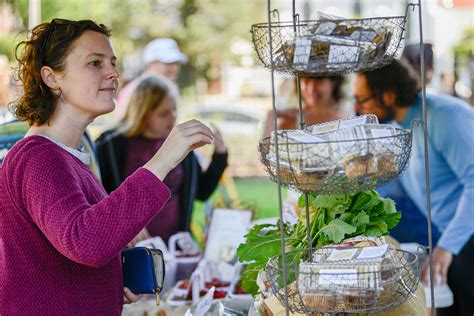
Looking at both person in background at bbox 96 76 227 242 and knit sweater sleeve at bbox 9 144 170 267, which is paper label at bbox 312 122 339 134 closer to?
knit sweater sleeve at bbox 9 144 170 267

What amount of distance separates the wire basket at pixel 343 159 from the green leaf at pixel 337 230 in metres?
0.32

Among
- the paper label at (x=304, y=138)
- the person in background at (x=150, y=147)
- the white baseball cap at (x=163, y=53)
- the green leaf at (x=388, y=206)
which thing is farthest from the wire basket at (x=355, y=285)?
the white baseball cap at (x=163, y=53)

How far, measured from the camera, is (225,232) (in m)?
4.05

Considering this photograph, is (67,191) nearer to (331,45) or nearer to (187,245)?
(331,45)

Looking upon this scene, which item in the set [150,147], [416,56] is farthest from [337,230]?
[150,147]

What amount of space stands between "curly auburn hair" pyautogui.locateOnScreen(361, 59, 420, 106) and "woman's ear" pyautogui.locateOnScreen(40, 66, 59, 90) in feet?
6.13

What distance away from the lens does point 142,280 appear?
2346 millimetres

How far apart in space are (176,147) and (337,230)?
1.52 ft

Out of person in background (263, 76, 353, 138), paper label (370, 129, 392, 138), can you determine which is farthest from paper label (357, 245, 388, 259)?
person in background (263, 76, 353, 138)

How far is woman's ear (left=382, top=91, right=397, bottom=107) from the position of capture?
368cm

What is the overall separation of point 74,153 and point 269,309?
68cm

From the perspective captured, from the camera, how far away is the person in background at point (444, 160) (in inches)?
133

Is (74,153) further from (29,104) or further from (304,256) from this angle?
(304,256)

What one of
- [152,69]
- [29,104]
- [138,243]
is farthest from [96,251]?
[152,69]
